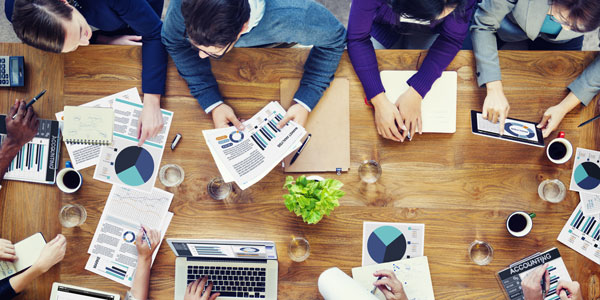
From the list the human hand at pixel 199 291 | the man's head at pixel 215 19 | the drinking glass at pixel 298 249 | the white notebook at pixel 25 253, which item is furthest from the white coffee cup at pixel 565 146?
the white notebook at pixel 25 253

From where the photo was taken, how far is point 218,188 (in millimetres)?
1474

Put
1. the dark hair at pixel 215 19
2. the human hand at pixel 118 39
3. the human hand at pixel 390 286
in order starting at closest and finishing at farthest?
the dark hair at pixel 215 19
the human hand at pixel 390 286
the human hand at pixel 118 39

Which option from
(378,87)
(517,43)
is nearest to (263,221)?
(378,87)

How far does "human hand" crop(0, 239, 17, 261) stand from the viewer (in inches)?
56.5

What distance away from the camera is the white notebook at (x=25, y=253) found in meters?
1.46

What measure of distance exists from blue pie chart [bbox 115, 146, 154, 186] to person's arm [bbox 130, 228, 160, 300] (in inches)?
7.5

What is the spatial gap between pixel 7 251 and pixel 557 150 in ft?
6.68

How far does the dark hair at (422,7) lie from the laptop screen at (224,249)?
825 mm

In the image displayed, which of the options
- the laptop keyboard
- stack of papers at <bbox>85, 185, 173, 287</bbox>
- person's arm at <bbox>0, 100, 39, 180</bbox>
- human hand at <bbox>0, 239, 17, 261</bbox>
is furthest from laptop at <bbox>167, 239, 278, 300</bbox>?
person's arm at <bbox>0, 100, 39, 180</bbox>

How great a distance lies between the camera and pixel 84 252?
1.46 metres

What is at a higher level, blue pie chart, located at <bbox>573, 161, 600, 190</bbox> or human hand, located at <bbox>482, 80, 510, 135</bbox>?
human hand, located at <bbox>482, 80, 510, 135</bbox>

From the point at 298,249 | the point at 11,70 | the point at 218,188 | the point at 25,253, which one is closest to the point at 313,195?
the point at 298,249

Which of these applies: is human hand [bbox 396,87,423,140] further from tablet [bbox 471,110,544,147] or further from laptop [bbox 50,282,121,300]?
laptop [bbox 50,282,121,300]

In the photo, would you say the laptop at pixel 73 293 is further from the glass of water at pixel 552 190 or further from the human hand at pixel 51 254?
the glass of water at pixel 552 190
